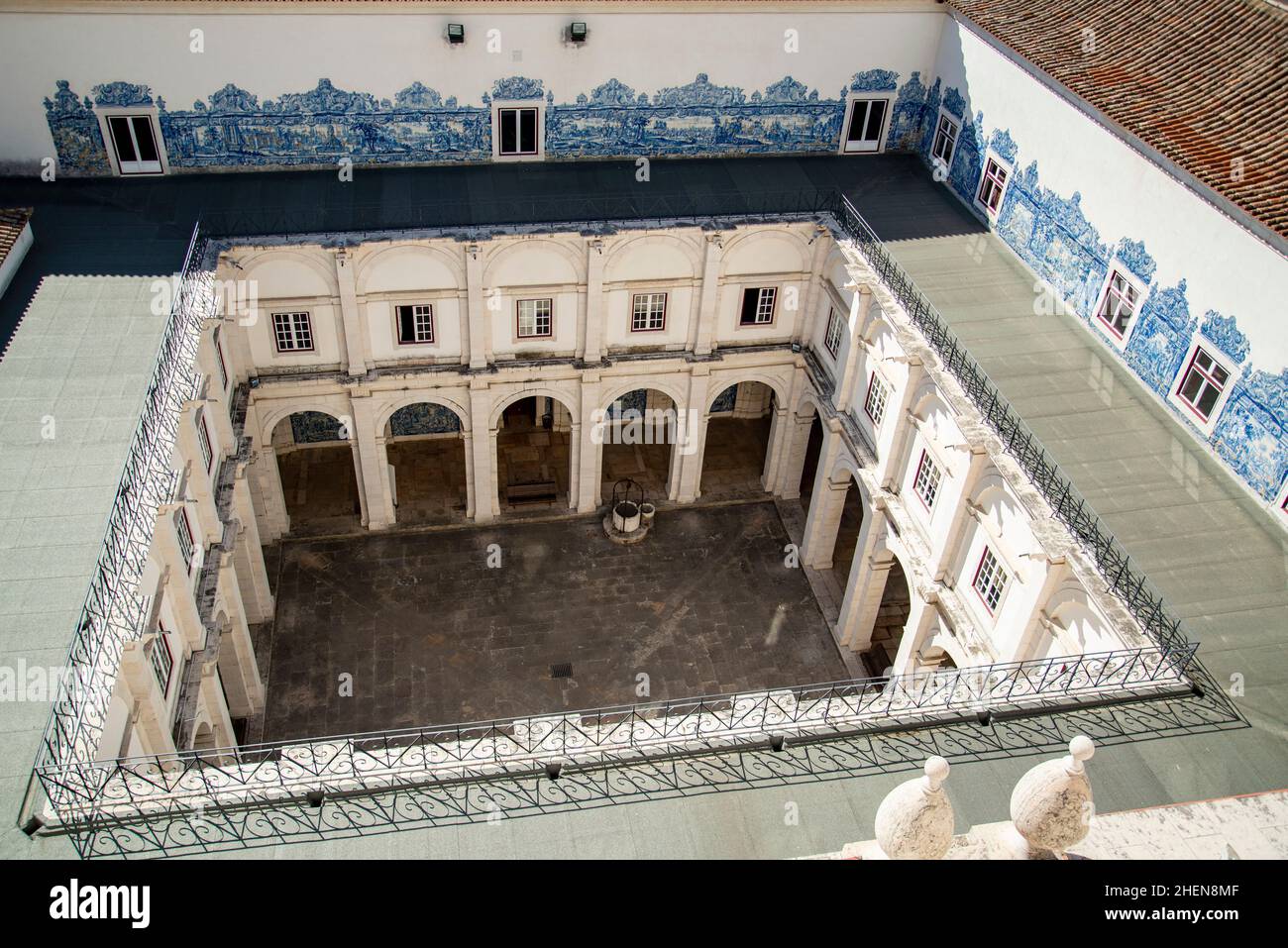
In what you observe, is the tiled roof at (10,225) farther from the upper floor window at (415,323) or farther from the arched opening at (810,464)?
the arched opening at (810,464)

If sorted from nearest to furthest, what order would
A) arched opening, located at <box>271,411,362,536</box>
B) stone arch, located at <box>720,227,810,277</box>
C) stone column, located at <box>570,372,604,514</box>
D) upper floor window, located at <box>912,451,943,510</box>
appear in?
upper floor window, located at <box>912,451,943,510</box>
stone arch, located at <box>720,227,810,277</box>
stone column, located at <box>570,372,604,514</box>
arched opening, located at <box>271,411,362,536</box>

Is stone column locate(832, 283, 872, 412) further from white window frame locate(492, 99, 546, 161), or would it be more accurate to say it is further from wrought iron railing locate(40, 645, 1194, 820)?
wrought iron railing locate(40, 645, 1194, 820)

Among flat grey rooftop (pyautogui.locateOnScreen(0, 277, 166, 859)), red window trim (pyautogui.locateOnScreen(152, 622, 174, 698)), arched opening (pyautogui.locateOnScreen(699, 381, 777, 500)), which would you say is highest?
flat grey rooftop (pyautogui.locateOnScreen(0, 277, 166, 859))

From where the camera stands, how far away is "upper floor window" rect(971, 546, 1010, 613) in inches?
942

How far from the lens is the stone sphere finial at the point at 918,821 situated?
1177cm

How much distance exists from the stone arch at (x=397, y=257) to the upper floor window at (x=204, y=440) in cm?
563

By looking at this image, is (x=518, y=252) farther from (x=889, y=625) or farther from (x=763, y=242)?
(x=889, y=625)

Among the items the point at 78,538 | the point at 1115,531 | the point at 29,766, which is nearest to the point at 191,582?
the point at 78,538

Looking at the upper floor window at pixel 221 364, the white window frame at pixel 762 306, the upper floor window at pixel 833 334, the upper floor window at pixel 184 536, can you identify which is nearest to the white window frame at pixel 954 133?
the upper floor window at pixel 833 334

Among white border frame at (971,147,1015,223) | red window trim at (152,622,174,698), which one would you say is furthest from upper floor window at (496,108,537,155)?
red window trim at (152,622,174,698)

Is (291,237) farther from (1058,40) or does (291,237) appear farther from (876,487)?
(1058,40)

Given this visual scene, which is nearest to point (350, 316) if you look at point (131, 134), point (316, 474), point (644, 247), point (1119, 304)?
point (131, 134)

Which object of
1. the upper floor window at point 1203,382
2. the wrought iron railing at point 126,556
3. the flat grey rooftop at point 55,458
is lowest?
the wrought iron railing at point 126,556

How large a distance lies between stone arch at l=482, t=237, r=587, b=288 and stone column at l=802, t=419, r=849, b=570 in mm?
8188
